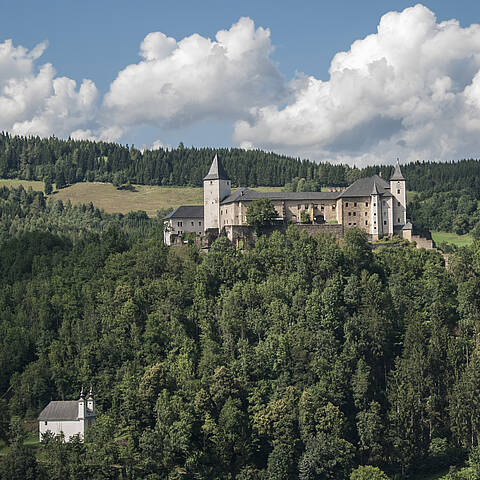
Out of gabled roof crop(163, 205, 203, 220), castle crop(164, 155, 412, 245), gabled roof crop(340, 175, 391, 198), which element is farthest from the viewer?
gabled roof crop(163, 205, 203, 220)

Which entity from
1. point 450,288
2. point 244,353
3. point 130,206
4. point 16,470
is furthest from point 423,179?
point 16,470

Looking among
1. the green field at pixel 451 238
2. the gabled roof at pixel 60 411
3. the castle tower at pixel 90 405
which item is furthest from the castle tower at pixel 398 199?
the gabled roof at pixel 60 411

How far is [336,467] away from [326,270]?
2537 cm

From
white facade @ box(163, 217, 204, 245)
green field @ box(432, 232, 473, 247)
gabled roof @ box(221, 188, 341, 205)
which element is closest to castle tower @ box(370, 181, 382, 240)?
gabled roof @ box(221, 188, 341, 205)

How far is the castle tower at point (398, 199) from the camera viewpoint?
331 feet

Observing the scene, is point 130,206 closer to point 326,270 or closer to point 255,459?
point 326,270

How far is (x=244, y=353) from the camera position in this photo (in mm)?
82750

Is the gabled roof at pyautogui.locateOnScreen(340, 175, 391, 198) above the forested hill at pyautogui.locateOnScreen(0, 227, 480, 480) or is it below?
above

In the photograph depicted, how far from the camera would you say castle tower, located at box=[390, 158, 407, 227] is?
101 metres

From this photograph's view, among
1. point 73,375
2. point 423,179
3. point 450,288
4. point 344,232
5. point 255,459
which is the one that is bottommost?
point 255,459

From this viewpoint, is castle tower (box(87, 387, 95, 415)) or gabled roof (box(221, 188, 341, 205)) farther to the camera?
gabled roof (box(221, 188, 341, 205))

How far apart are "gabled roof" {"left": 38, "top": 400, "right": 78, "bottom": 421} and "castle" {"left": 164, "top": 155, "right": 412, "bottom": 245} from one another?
32293 millimetres

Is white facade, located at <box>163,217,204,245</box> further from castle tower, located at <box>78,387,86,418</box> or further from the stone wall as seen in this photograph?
castle tower, located at <box>78,387,86,418</box>

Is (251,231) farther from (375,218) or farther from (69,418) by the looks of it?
(69,418)
